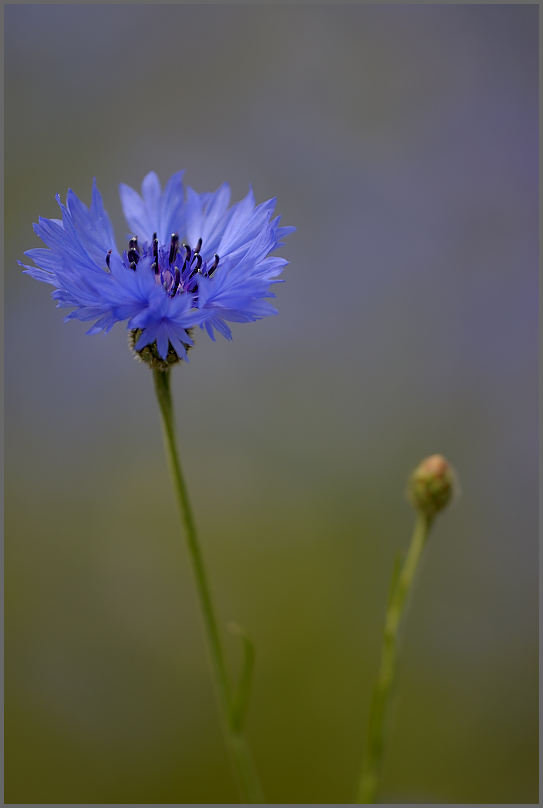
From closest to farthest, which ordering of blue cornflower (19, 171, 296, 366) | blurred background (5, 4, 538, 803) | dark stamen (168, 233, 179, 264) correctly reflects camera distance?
blue cornflower (19, 171, 296, 366), dark stamen (168, 233, 179, 264), blurred background (5, 4, 538, 803)

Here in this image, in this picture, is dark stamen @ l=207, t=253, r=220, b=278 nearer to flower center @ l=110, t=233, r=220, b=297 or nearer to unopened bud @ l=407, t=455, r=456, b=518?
flower center @ l=110, t=233, r=220, b=297

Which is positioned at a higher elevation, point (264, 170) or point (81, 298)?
point (264, 170)

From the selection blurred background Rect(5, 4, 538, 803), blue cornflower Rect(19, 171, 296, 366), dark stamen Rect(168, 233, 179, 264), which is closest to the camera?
blue cornflower Rect(19, 171, 296, 366)

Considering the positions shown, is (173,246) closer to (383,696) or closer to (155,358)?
(155,358)

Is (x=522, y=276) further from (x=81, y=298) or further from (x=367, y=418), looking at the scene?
(x=81, y=298)

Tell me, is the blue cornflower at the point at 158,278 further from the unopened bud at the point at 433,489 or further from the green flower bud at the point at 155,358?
the unopened bud at the point at 433,489

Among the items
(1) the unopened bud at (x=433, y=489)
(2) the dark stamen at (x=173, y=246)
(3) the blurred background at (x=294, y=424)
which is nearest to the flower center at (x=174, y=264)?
(2) the dark stamen at (x=173, y=246)

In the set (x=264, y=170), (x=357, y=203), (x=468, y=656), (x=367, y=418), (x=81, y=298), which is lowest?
(x=468, y=656)

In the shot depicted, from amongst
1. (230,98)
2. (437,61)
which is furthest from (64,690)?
(437,61)

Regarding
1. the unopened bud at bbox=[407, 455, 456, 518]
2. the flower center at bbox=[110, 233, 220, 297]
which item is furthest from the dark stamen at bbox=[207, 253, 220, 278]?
the unopened bud at bbox=[407, 455, 456, 518]
